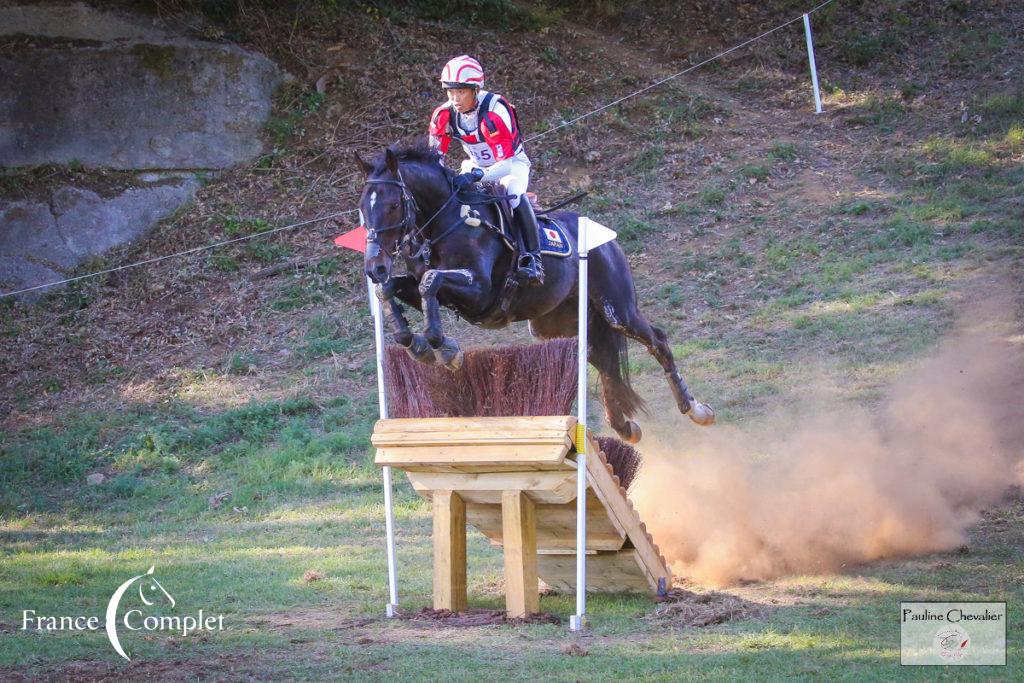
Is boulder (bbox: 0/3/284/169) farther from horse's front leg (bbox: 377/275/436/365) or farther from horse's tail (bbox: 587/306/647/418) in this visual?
horse's front leg (bbox: 377/275/436/365)

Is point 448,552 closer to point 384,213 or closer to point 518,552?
point 518,552

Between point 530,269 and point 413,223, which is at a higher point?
point 413,223

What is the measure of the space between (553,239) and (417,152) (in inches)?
64.2

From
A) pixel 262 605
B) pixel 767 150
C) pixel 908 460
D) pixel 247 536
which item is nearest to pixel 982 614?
pixel 908 460

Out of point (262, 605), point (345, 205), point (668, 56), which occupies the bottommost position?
point (262, 605)

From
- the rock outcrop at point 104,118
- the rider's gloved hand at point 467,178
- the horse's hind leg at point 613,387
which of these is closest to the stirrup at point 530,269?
the rider's gloved hand at point 467,178

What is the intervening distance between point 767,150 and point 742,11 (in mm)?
5130

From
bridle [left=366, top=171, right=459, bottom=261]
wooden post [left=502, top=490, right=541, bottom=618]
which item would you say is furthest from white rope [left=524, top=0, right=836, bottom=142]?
wooden post [left=502, top=490, right=541, bottom=618]

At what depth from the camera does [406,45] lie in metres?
21.9

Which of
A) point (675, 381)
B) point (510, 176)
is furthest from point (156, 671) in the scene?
point (675, 381)

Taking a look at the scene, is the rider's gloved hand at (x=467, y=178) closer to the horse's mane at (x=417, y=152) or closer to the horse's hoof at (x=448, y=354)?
the horse's mane at (x=417, y=152)

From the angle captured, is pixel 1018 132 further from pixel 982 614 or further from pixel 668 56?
pixel 982 614

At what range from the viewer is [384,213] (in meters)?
7.80

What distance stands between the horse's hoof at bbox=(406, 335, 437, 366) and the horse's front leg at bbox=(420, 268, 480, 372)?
0.13ft
